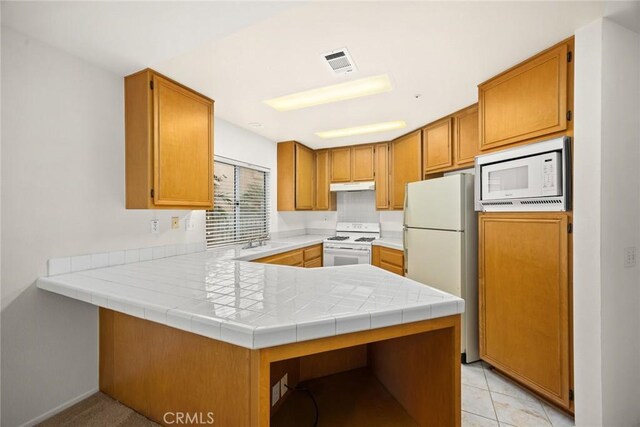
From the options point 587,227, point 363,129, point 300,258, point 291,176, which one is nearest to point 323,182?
point 291,176

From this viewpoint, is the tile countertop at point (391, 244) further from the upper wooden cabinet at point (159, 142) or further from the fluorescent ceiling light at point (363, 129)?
the upper wooden cabinet at point (159, 142)

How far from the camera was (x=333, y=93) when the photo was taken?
230 cm

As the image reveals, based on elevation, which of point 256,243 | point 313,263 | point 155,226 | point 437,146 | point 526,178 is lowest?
point 313,263

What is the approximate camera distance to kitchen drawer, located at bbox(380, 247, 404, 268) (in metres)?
3.12

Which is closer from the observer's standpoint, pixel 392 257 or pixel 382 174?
pixel 392 257

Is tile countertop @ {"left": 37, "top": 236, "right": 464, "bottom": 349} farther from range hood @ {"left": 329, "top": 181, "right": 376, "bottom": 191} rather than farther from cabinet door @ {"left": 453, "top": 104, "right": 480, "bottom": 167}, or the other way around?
range hood @ {"left": 329, "top": 181, "right": 376, "bottom": 191}

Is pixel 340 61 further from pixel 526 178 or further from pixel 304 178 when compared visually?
pixel 304 178

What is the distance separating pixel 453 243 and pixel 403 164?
1.51 m

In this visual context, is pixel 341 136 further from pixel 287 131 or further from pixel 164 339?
pixel 164 339

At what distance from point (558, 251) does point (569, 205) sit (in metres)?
0.28

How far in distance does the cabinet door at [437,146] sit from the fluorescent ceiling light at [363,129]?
0.31m

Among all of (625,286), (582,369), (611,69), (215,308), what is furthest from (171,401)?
(611,69)

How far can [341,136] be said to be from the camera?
11.6 feet

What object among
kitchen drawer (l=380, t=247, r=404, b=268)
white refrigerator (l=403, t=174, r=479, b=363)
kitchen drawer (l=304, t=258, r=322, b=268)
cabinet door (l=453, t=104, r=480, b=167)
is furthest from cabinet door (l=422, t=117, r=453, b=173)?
kitchen drawer (l=304, t=258, r=322, b=268)
